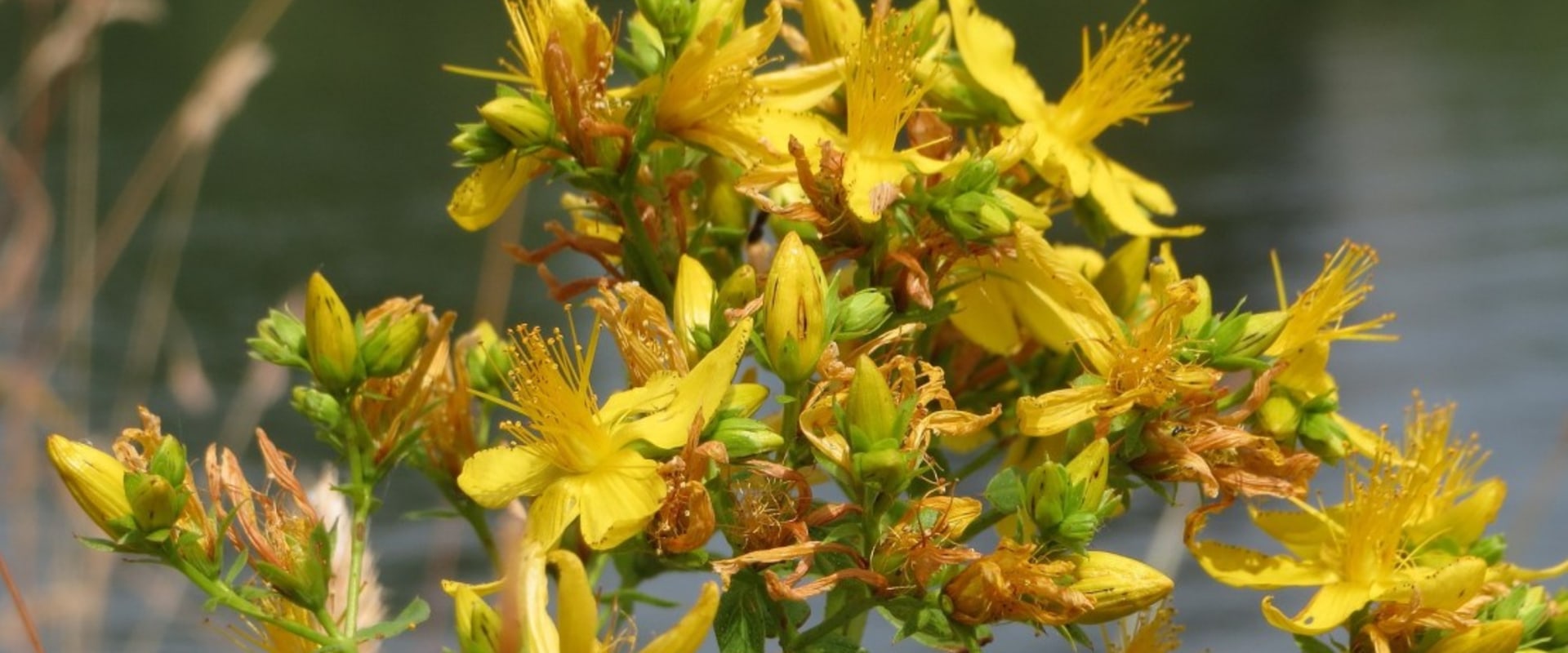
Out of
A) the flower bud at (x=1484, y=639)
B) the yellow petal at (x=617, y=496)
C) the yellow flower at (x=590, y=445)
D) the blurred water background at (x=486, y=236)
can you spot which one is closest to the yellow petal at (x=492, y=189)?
the yellow flower at (x=590, y=445)

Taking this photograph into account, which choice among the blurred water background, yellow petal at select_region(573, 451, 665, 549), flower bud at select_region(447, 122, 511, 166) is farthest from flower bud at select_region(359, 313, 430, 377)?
the blurred water background

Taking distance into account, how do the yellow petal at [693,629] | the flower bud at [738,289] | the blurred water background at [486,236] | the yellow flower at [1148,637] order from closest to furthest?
the yellow petal at [693,629]
the flower bud at [738,289]
the yellow flower at [1148,637]
the blurred water background at [486,236]

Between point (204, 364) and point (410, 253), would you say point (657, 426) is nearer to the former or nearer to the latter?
point (204, 364)

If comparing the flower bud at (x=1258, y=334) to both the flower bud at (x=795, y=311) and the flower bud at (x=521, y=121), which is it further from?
the flower bud at (x=521, y=121)

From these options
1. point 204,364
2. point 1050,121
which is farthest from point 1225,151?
point 1050,121

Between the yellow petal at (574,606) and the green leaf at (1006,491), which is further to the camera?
the green leaf at (1006,491)

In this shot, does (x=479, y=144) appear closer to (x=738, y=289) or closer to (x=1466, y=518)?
(x=738, y=289)
